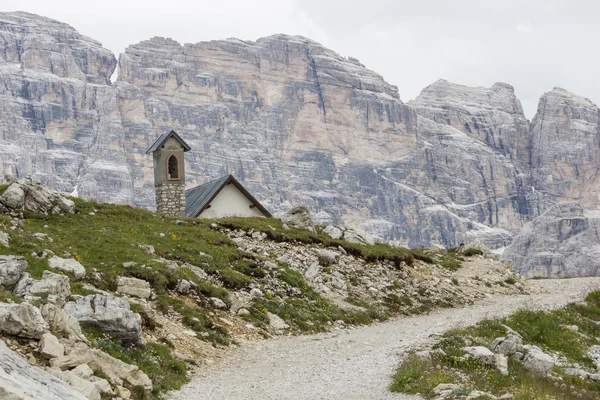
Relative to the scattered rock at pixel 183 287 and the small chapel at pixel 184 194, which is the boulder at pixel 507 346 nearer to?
the scattered rock at pixel 183 287

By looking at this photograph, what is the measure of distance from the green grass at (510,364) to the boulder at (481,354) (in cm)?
29

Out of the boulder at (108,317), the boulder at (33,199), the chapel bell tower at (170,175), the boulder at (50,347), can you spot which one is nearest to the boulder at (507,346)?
the boulder at (108,317)

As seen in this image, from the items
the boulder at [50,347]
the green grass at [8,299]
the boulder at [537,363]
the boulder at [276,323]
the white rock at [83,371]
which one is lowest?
the boulder at [276,323]

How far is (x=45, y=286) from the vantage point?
18656mm

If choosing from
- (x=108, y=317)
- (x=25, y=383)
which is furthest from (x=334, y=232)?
(x=25, y=383)

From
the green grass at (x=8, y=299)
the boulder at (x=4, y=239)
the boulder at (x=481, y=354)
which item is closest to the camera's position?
the green grass at (x=8, y=299)

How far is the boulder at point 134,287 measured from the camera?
23781 millimetres

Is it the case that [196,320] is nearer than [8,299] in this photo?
No

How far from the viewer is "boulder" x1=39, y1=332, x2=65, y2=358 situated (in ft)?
46.0

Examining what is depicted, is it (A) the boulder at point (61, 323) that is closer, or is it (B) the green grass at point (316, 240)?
(A) the boulder at point (61, 323)

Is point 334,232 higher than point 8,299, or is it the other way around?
point 8,299

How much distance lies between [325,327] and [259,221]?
17.1 meters

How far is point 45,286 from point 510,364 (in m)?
14.5

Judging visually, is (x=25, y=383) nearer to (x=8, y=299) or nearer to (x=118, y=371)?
(x=118, y=371)
